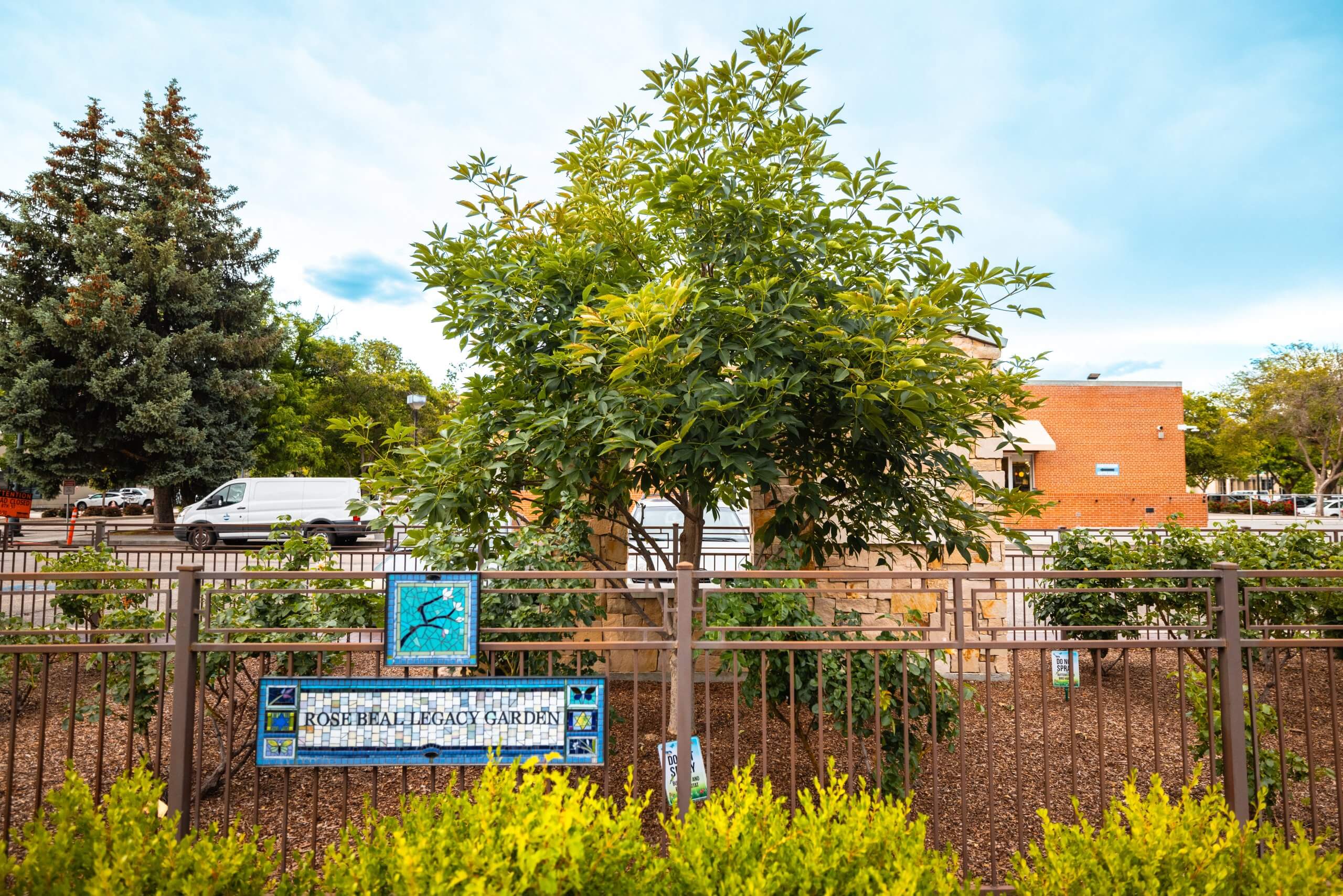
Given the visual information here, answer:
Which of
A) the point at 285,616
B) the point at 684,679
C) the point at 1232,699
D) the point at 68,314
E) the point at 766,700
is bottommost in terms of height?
the point at 766,700

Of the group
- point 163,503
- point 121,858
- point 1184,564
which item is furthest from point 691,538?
point 163,503

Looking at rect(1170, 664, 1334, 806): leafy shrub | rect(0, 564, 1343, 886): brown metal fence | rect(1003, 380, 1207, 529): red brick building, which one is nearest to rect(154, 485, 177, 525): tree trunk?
rect(0, 564, 1343, 886): brown metal fence

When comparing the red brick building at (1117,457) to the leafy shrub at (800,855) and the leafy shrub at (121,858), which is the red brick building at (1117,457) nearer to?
the leafy shrub at (800,855)

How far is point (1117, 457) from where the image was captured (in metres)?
27.4

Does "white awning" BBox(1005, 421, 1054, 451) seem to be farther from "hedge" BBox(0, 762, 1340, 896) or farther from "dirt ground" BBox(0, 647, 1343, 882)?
"hedge" BBox(0, 762, 1340, 896)

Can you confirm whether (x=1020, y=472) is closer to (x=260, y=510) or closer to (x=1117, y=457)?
(x=1117, y=457)

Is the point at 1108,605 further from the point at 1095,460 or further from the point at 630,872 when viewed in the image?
the point at 1095,460

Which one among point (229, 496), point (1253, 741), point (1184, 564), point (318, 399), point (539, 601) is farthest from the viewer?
point (318, 399)

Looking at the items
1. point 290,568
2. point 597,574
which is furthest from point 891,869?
point 290,568

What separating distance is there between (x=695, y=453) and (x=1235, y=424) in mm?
48870

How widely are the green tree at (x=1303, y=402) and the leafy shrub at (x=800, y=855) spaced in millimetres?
47683

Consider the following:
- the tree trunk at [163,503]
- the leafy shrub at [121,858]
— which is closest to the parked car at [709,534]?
the leafy shrub at [121,858]

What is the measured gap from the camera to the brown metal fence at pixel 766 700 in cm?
341

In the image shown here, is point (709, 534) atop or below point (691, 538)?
below
